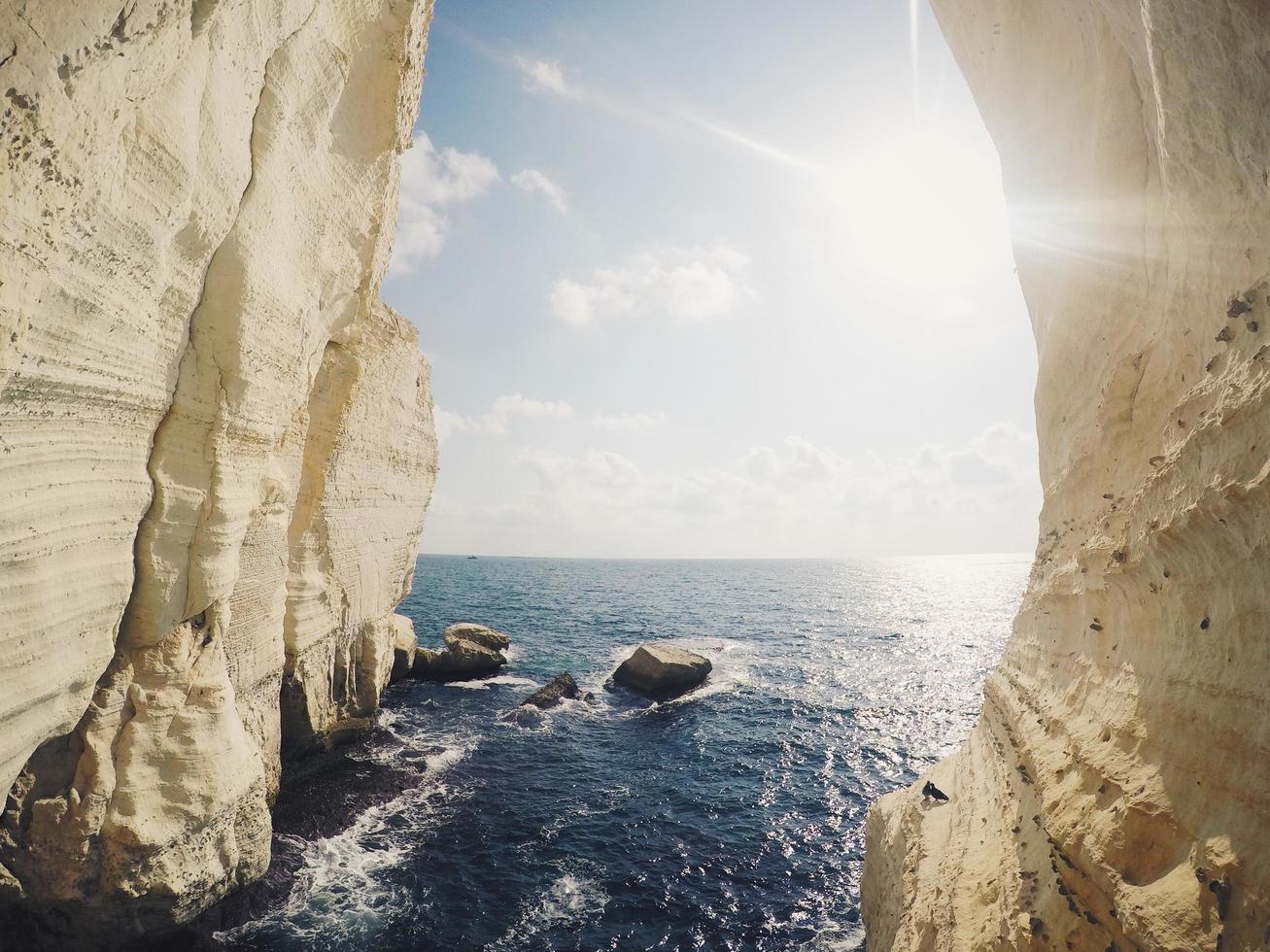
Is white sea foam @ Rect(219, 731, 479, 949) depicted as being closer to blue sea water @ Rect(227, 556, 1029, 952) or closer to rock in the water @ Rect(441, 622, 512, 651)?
blue sea water @ Rect(227, 556, 1029, 952)

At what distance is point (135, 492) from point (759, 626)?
43.8 meters

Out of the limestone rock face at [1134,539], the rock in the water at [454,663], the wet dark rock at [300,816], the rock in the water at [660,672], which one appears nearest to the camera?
the limestone rock face at [1134,539]

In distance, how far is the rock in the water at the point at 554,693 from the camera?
22.0m

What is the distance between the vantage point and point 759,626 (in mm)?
45375

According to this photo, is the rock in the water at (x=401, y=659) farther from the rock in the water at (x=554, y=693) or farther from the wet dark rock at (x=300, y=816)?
the wet dark rock at (x=300, y=816)

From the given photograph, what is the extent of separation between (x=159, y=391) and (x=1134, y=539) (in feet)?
39.4

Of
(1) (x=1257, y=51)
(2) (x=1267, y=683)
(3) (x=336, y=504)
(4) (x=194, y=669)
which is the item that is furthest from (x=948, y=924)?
(3) (x=336, y=504)

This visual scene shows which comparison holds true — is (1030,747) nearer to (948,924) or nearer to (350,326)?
(948,924)

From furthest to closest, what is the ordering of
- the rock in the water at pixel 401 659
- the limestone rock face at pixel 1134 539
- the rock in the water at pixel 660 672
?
the rock in the water at pixel 660 672 → the rock in the water at pixel 401 659 → the limestone rock face at pixel 1134 539

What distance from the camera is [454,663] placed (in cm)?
2578

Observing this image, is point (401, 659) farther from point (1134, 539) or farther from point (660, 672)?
point (1134, 539)

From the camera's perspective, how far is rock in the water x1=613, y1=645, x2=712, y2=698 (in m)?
24.9

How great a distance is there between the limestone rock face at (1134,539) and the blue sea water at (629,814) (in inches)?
177

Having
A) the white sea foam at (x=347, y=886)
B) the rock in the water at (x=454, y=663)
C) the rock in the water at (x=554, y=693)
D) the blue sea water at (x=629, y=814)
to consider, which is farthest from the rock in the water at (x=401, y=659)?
the white sea foam at (x=347, y=886)
